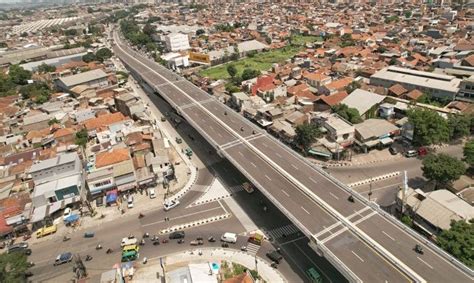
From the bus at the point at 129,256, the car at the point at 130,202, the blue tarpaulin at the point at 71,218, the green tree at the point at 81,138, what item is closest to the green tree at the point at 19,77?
the green tree at the point at 81,138

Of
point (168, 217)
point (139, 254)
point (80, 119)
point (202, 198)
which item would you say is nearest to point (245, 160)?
point (202, 198)

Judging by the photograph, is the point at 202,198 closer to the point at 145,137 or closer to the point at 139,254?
the point at 139,254

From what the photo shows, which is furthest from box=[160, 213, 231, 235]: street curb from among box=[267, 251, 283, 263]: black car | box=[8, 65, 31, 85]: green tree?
box=[8, 65, 31, 85]: green tree

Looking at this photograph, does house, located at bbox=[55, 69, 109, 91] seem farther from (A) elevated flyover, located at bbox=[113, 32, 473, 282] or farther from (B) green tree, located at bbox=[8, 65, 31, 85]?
(A) elevated flyover, located at bbox=[113, 32, 473, 282]

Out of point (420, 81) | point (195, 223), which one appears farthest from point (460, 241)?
point (420, 81)

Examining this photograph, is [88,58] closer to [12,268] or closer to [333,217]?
[12,268]

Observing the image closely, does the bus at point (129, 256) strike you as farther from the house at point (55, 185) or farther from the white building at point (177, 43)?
the white building at point (177, 43)
